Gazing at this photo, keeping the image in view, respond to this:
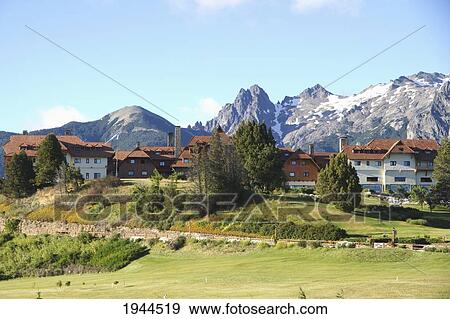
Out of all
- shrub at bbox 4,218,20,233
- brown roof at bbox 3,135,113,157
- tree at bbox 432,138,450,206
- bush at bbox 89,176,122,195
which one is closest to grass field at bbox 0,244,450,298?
shrub at bbox 4,218,20,233

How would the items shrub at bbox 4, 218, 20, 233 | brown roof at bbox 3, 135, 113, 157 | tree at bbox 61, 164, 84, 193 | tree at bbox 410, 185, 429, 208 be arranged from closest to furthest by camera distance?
shrub at bbox 4, 218, 20, 233 → tree at bbox 61, 164, 84, 193 → tree at bbox 410, 185, 429, 208 → brown roof at bbox 3, 135, 113, 157

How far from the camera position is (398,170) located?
102 metres

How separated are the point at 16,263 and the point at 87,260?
21.3ft

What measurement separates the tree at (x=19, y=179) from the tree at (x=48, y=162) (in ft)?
3.57

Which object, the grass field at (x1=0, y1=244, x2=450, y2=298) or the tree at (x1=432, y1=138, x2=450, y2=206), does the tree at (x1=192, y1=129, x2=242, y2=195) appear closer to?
the grass field at (x1=0, y1=244, x2=450, y2=298)

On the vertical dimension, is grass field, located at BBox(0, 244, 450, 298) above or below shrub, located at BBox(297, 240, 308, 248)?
below

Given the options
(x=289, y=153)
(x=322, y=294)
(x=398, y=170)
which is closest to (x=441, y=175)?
(x=398, y=170)

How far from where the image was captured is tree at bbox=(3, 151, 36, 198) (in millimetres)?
74562

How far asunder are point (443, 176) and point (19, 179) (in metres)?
52.0

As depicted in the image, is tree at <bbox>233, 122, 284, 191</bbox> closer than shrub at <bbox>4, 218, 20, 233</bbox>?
No

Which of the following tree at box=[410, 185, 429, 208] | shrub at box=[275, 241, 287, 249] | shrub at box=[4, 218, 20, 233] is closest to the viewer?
shrub at box=[275, 241, 287, 249]

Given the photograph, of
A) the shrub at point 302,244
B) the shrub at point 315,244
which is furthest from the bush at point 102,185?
the shrub at point 315,244

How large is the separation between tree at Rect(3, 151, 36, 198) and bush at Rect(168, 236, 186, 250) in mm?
27259
